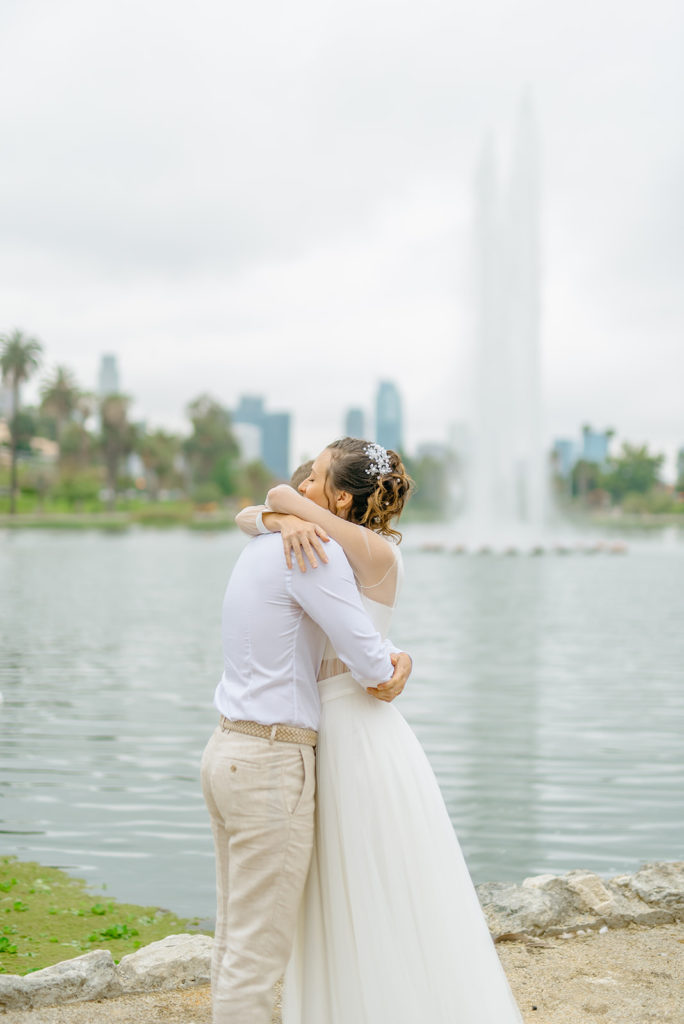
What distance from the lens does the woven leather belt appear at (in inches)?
131

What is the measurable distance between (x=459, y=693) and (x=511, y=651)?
13.5 ft

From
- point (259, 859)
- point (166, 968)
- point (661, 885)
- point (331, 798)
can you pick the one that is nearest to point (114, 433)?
point (661, 885)

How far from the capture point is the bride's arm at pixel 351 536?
3355 millimetres

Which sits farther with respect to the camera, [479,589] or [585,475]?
[585,475]

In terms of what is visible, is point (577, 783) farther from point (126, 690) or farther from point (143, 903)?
point (126, 690)

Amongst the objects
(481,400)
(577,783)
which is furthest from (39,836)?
(481,400)

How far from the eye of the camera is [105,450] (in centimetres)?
11756

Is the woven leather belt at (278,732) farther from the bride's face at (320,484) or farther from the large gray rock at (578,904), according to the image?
the large gray rock at (578,904)

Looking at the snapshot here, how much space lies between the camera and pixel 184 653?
1712cm

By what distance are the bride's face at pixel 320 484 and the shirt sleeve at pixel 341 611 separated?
23cm

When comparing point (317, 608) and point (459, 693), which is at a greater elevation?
point (317, 608)

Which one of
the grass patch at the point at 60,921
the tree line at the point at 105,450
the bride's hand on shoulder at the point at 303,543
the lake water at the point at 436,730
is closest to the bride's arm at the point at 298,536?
the bride's hand on shoulder at the point at 303,543

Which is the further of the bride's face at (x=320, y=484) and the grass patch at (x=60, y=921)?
the grass patch at (x=60, y=921)

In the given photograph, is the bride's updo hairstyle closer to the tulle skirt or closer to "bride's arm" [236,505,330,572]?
"bride's arm" [236,505,330,572]
